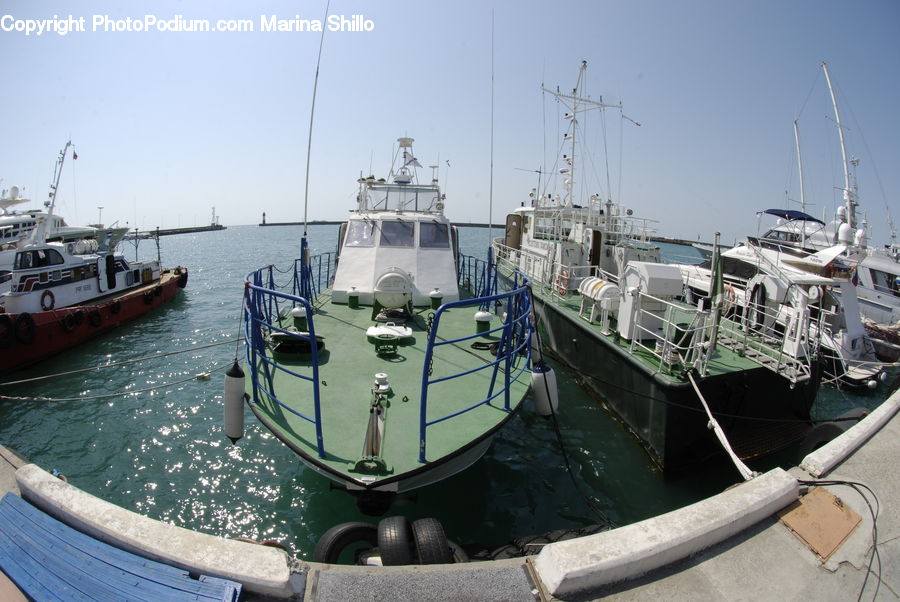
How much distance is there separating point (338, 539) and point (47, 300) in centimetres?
1440

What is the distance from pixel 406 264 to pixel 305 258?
2192 mm

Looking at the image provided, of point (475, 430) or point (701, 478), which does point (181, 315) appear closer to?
point (475, 430)

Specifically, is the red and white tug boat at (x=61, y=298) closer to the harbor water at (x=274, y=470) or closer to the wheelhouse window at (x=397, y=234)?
the harbor water at (x=274, y=470)

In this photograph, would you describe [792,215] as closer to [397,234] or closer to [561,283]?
[561,283]

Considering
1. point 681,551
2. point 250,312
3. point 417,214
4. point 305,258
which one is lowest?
point 681,551

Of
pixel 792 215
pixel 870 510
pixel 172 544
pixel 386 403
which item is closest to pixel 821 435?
pixel 870 510

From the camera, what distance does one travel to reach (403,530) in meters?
3.47

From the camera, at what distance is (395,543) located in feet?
11.0

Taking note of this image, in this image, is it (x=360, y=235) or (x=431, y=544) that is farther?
(x=360, y=235)

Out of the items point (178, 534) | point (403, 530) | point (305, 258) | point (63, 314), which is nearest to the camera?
point (178, 534)

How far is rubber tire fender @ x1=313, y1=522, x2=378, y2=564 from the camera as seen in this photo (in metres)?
3.64

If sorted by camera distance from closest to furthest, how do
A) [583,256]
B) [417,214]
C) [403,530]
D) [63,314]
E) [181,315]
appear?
[403,530], [417,214], [63,314], [583,256], [181,315]

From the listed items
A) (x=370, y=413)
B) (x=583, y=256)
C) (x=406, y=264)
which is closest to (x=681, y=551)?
(x=370, y=413)

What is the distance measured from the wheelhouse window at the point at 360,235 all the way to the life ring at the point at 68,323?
9114 millimetres
